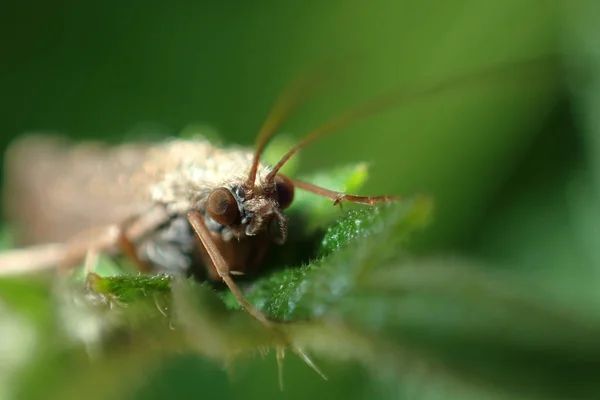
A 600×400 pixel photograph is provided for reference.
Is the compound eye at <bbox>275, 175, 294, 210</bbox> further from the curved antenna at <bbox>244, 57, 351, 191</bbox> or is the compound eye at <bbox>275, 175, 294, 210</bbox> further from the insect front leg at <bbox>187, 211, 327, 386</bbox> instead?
the insect front leg at <bbox>187, 211, 327, 386</bbox>

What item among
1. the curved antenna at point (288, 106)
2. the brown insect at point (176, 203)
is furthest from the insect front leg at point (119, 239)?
the curved antenna at point (288, 106)

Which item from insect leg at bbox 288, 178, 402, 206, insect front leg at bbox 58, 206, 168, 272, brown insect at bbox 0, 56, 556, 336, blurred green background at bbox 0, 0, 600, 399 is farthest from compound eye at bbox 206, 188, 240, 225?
blurred green background at bbox 0, 0, 600, 399

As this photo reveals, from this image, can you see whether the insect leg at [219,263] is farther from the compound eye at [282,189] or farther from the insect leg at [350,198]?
the insect leg at [350,198]

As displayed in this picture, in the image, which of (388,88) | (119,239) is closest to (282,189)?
(119,239)

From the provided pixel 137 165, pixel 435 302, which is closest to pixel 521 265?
pixel 137 165

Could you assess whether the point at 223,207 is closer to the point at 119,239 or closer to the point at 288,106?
the point at 288,106

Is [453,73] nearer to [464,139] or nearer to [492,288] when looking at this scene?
[464,139]

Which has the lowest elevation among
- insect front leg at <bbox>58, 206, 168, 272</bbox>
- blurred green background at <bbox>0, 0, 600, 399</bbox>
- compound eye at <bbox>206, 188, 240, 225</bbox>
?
insect front leg at <bbox>58, 206, 168, 272</bbox>
